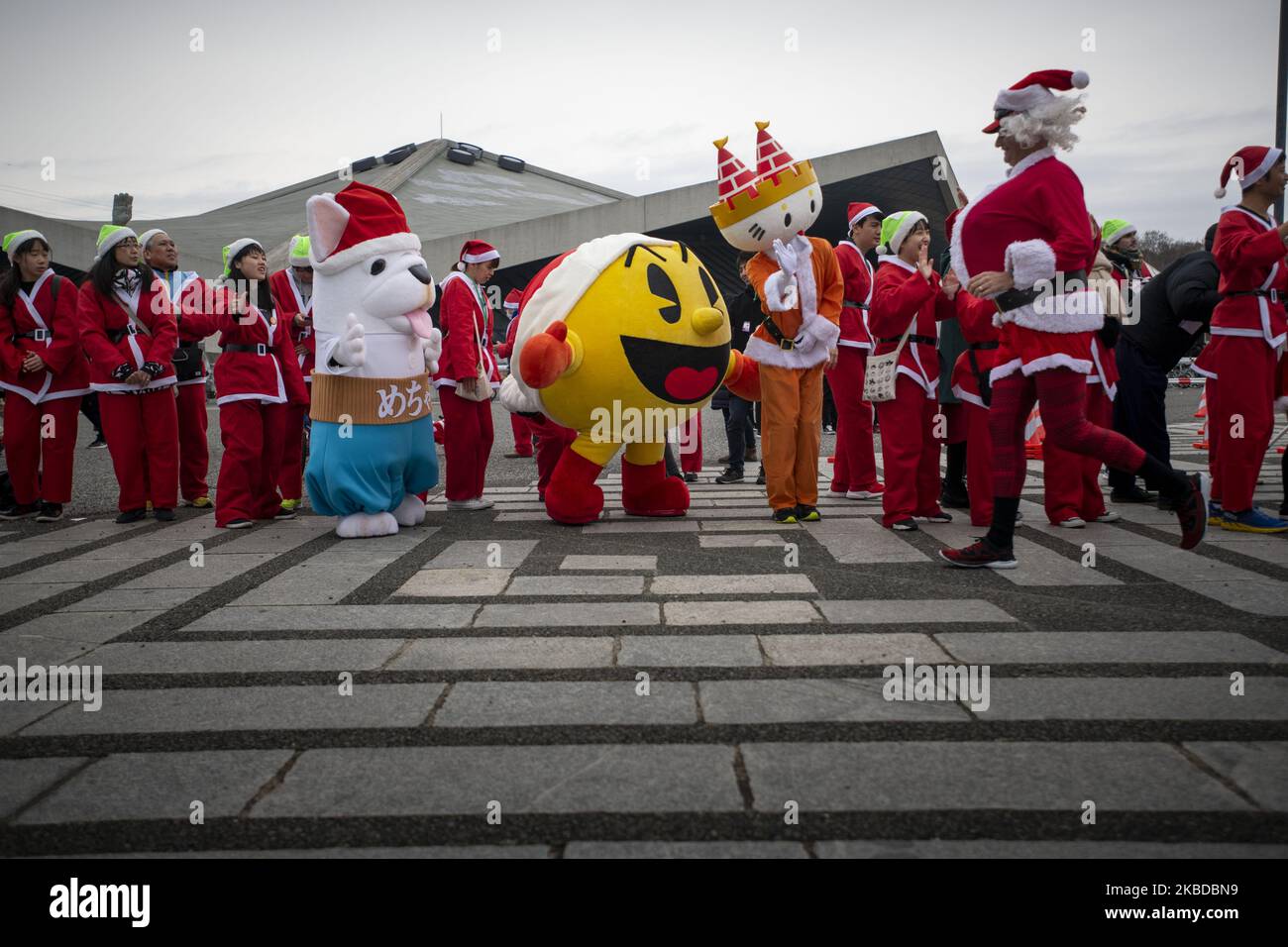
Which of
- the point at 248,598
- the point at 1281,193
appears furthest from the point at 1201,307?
the point at 248,598

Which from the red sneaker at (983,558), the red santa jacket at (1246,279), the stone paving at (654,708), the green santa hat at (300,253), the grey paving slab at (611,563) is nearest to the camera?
the stone paving at (654,708)

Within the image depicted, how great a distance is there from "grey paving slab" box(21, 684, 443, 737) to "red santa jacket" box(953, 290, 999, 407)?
4.06 metres

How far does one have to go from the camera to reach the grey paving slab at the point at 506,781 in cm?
213

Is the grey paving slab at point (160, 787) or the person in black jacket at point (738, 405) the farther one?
the person in black jacket at point (738, 405)

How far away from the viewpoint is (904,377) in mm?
5660

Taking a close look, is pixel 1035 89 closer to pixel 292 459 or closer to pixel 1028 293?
pixel 1028 293

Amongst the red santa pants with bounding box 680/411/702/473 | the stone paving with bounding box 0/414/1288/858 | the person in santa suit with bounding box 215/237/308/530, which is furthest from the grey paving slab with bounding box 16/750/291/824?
the red santa pants with bounding box 680/411/702/473

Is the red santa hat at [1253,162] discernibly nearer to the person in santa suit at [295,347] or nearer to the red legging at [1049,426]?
the red legging at [1049,426]

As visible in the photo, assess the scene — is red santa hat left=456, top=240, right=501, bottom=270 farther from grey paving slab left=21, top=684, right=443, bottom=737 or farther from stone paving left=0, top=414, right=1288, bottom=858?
grey paving slab left=21, top=684, right=443, bottom=737

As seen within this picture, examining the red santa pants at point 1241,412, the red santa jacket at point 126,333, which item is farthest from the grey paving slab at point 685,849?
the red santa jacket at point 126,333

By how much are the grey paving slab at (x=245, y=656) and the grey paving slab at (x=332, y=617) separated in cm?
19

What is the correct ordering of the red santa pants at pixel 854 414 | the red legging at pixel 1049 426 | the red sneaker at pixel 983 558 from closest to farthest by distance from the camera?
the red legging at pixel 1049 426 → the red sneaker at pixel 983 558 → the red santa pants at pixel 854 414

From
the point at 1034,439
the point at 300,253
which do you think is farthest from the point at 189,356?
the point at 1034,439
